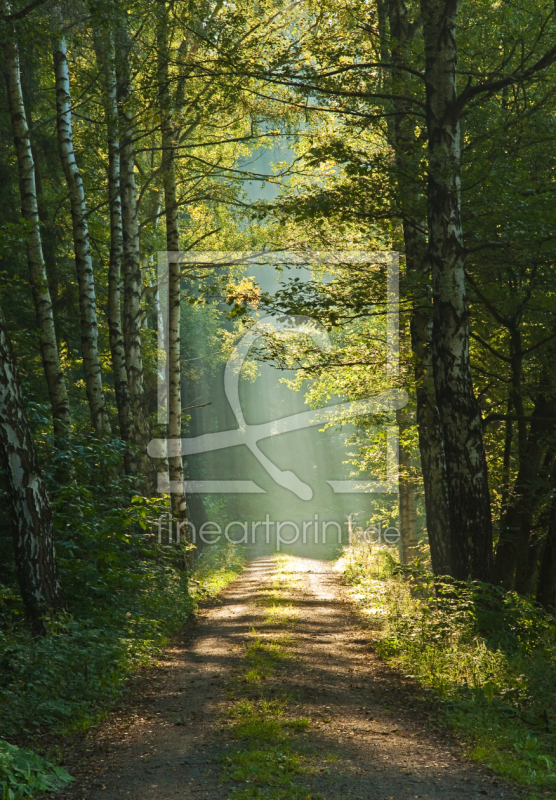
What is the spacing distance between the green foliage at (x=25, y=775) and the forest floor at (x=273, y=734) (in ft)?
0.42

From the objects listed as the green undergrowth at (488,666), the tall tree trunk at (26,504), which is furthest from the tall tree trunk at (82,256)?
the green undergrowth at (488,666)

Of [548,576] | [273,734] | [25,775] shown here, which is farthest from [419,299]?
[25,775]

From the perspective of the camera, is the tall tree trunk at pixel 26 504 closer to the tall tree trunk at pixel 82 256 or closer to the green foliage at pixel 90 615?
the green foliage at pixel 90 615

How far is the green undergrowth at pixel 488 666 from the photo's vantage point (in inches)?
186

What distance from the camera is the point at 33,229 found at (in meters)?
10.5

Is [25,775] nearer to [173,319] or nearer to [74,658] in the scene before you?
[74,658]

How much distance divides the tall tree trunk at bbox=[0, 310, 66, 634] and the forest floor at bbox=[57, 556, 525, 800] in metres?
1.40

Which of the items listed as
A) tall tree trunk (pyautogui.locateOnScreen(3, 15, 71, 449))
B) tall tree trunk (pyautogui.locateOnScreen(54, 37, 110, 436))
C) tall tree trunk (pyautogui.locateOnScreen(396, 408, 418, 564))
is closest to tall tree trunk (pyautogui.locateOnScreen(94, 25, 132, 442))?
tall tree trunk (pyautogui.locateOnScreen(54, 37, 110, 436))

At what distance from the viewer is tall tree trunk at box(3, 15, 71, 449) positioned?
422 inches

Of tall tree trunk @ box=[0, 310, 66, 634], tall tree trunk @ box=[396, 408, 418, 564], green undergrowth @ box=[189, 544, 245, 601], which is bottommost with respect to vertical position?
green undergrowth @ box=[189, 544, 245, 601]

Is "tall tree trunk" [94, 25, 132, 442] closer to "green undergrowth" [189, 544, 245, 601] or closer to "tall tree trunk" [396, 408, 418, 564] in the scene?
"green undergrowth" [189, 544, 245, 601]

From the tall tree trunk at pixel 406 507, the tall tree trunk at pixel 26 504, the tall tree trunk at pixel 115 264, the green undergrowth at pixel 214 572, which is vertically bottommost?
the green undergrowth at pixel 214 572

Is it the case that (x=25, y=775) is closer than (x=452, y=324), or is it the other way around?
(x=25, y=775)

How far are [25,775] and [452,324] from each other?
6.62 m
